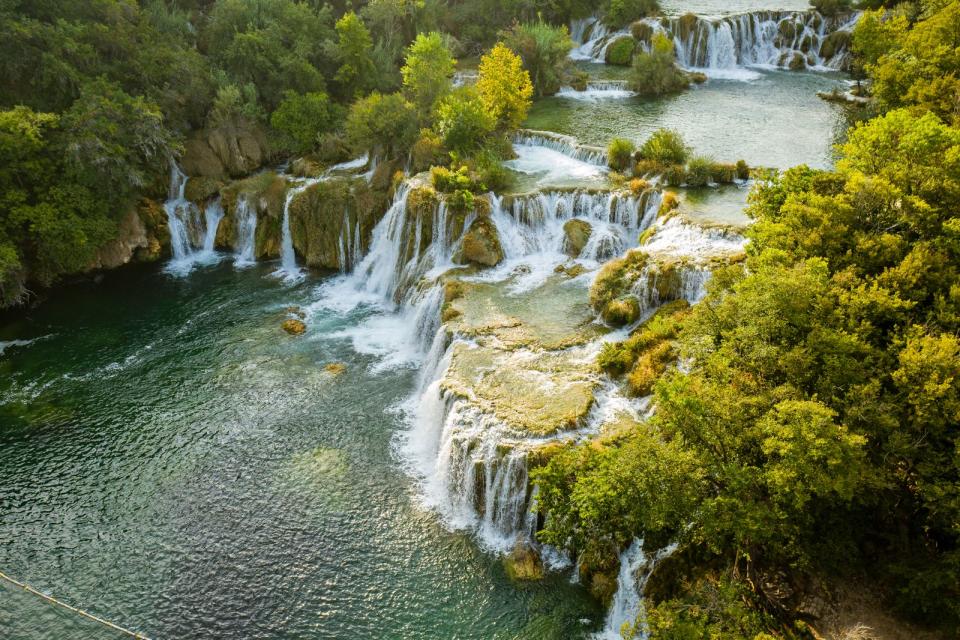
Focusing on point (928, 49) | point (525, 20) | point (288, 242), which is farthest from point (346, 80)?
point (928, 49)

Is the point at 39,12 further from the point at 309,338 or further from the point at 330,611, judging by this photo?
the point at 330,611

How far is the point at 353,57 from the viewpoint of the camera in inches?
1677

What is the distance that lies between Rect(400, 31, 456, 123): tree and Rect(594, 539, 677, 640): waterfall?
92.5 feet

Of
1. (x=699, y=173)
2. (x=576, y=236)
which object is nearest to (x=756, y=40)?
(x=699, y=173)

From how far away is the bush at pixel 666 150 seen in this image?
102 ft

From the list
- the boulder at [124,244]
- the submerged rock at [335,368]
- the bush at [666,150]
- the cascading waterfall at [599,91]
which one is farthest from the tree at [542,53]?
the submerged rock at [335,368]

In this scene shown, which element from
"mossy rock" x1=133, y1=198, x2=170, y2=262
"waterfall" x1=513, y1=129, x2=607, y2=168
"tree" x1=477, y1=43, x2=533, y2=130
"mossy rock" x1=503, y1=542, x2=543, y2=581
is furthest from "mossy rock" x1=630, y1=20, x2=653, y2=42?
"mossy rock" x1=503, y1=542, x2=543, y2=581

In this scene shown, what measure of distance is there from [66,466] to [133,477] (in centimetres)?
264

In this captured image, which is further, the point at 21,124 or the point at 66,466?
Answer: the point at 21,124

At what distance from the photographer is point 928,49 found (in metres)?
27.8

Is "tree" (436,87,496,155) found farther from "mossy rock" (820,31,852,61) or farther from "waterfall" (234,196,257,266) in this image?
"mossy rock" (820,31,852,61)

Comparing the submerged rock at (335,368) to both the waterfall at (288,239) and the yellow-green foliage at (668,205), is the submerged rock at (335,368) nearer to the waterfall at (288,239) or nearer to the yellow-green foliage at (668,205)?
the waterfall at (288,239)

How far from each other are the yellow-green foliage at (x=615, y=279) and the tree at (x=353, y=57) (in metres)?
24.7

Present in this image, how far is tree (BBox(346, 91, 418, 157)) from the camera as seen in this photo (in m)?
35.0
